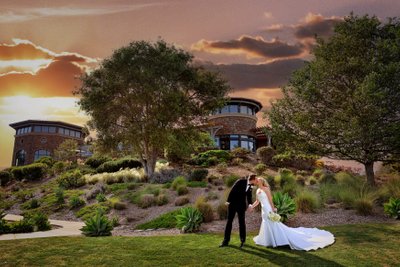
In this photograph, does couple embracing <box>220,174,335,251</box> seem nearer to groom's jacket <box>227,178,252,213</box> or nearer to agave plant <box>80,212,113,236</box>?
groom's jacket <box>227,178,252,213</box>

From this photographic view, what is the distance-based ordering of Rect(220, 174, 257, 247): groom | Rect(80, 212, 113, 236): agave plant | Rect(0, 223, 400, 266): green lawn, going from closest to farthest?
1. Rect(0, 223, 400, 266): green lawn
2. Rect(220, 174, 257, 247): groom
3. Rect(80, 212, 113, 236): agave plant

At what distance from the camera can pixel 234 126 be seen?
154 ft

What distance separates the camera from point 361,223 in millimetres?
12570

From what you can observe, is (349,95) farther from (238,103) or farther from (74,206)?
(238,103)

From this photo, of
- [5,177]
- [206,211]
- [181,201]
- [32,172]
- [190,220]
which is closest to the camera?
[190,220]

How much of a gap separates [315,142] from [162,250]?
506 inches

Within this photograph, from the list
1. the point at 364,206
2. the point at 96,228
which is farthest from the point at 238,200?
the point at 364,206

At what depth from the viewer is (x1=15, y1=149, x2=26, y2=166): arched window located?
66625 millimetres

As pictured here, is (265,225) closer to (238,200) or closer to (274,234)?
(274,234)

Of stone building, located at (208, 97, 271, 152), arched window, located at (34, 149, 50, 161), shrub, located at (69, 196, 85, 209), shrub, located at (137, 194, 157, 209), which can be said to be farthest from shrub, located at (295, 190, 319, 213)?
arched window, located at (34, 149, 50, 161)

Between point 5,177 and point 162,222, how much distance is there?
3117 centimetres

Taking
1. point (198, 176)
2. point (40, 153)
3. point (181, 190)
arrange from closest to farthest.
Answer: point (181, 190), point (198, 176), point (40, 153)

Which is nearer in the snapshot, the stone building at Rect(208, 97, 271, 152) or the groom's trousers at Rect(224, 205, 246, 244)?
the groom's trousers at Rect(224, 205, 246, 244)

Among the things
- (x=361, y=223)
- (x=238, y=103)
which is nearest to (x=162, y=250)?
(x=361, y=223)
